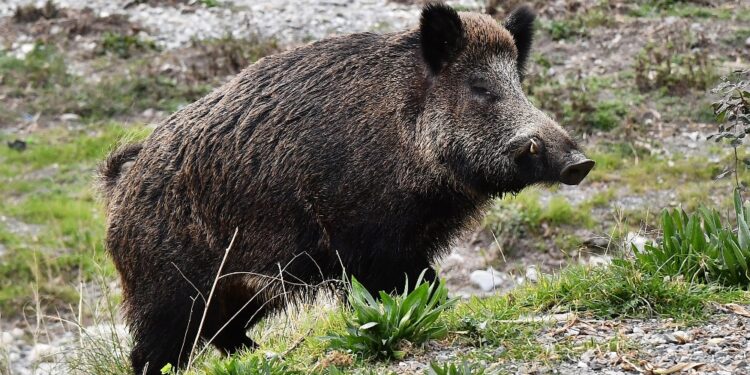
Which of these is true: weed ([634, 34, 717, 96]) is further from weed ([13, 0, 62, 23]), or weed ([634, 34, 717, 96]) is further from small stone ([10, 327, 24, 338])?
weed ([13, 0, 62, 23])

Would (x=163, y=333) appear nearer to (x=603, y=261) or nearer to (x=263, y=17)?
(x=603, y=261)

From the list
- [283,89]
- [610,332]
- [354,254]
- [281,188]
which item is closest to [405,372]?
[610,332]

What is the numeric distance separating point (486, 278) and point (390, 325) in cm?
493

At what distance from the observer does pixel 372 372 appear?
Result: 450cm

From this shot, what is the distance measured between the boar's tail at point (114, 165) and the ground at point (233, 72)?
403mm

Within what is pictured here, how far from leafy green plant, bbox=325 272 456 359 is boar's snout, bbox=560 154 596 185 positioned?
1.22 metres

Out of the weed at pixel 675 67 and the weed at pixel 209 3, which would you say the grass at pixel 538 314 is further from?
the weed at pixel 209 3

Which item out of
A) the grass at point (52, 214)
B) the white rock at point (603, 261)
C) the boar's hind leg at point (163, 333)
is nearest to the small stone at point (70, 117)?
the grass at point (52, 214)

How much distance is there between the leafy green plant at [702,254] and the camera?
18.1 ft

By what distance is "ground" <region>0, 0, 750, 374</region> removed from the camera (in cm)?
994

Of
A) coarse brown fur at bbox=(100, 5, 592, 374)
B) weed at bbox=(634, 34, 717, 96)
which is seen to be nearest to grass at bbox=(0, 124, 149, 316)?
coarse brown fur at bbox=(100, 5, 592, 374)

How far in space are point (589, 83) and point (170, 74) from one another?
17.4 ft

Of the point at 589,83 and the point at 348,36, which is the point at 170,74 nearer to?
the point at 589,83

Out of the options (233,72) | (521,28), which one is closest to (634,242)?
(521,28)
